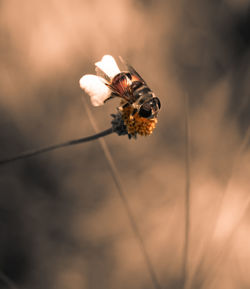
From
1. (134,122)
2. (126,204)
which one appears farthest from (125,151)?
(134,122)

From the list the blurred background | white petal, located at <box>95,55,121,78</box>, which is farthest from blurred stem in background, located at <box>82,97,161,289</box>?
white petal, located at <box>95,55,121,78</box>

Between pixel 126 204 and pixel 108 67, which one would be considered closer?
pixel 108 67

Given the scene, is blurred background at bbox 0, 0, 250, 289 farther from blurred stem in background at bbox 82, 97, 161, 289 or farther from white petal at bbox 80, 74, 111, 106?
white petal at bbox 80, 74, 111, 106

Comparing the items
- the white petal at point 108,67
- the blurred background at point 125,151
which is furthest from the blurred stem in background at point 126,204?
the white petal at point 108,67

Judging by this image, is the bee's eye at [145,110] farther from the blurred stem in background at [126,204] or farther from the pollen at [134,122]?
the blurred stem in background at [126,204]

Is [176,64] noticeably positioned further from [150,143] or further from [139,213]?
[139,213]

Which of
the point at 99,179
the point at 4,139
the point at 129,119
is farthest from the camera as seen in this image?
the point at 99,179

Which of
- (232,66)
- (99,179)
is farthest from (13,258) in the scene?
(232,66)

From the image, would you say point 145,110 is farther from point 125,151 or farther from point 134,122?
point 125,151
